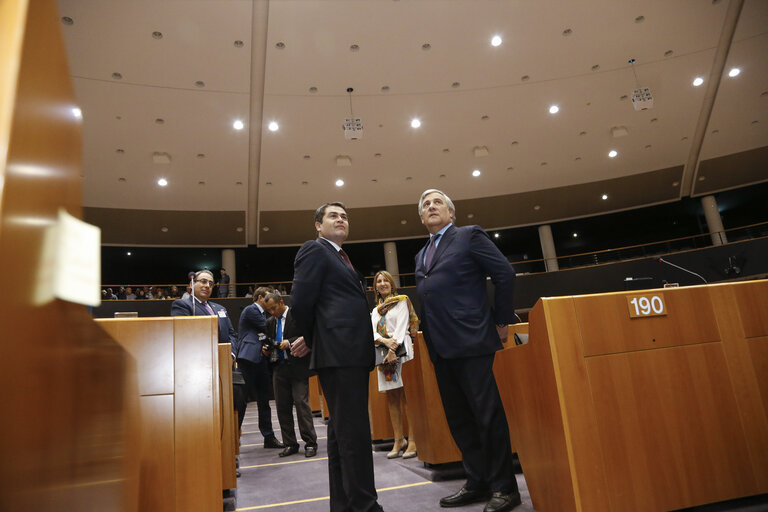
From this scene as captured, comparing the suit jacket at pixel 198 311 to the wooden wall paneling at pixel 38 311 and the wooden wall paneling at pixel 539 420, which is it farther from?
the wooden wall paneling at pixel 38 311

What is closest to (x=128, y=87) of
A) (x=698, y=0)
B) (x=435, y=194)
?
(x=435, y=194)

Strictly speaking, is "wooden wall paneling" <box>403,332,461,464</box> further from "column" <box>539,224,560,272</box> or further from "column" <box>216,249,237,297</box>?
"column" <box>539,224,560,272</box>

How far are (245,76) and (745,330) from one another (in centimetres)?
802

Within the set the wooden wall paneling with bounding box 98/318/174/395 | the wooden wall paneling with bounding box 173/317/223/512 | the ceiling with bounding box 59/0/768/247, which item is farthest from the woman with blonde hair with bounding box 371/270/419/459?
the ceiling with bounding box 59/0/768/247

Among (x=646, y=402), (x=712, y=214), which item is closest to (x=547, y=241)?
(x=712, y=214)

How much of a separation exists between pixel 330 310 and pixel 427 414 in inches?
44.0

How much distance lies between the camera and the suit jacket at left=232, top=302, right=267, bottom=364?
13.0ft

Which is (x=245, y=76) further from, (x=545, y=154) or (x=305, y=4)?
(x=545, y=154)

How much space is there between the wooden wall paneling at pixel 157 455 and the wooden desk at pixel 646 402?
1.40m

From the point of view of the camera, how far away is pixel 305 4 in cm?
701

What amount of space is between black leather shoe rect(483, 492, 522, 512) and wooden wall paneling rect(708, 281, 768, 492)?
2.80 ft

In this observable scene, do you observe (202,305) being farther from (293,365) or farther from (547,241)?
(547,241)

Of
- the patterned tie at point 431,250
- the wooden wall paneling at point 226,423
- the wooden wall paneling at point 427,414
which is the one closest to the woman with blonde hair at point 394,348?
the wooden wall paneling at point 427,414

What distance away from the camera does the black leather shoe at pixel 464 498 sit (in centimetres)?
202
